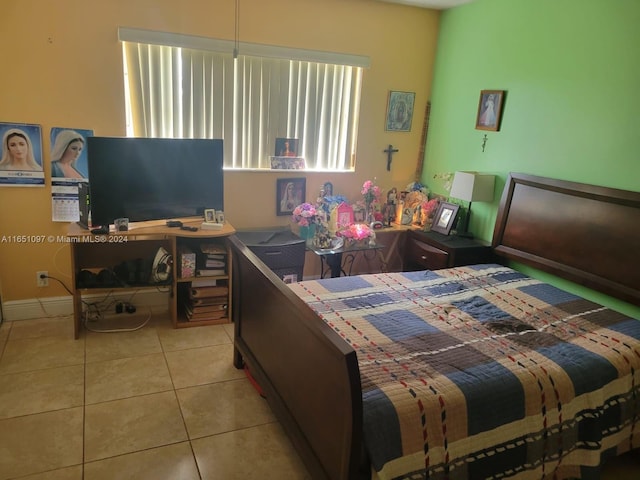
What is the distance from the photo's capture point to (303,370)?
6.27 feet

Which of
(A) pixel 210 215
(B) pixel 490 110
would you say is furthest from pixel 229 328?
(B) pixel 490 110

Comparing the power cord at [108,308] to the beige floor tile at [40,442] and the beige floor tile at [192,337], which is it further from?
the beige floor tile at [40,442]

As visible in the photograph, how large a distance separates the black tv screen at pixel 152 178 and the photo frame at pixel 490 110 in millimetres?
2094

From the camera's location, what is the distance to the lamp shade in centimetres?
352

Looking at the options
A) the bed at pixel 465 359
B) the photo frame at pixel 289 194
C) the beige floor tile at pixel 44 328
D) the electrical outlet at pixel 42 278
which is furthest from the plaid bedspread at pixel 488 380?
the electrical outlet at pixel 42 278

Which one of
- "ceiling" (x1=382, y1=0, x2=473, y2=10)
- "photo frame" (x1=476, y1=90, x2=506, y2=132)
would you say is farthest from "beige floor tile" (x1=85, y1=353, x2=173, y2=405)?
"ceiling" (x1=382, y1=0, x2=473, y2=10)

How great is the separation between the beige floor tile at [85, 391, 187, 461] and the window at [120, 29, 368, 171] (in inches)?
77.1

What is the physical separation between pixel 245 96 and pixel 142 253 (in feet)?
4.89

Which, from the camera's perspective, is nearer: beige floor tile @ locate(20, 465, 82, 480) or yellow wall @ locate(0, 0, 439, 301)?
beige floor tile @ locate(20, 465, 82, 480)

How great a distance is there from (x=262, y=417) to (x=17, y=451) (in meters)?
1.13

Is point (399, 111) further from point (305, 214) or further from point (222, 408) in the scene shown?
point (222, 408)

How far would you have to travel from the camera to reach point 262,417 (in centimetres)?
243

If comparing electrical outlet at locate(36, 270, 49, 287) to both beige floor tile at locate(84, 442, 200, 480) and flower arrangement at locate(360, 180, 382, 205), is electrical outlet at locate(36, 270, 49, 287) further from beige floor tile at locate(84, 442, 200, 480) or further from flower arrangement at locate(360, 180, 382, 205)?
flower arrangement at locate(360, 180, 382, 205)

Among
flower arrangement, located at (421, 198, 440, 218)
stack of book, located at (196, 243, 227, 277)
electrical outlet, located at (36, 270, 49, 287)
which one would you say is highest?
flower arrangement, located at (421, 198, 440, 218)
